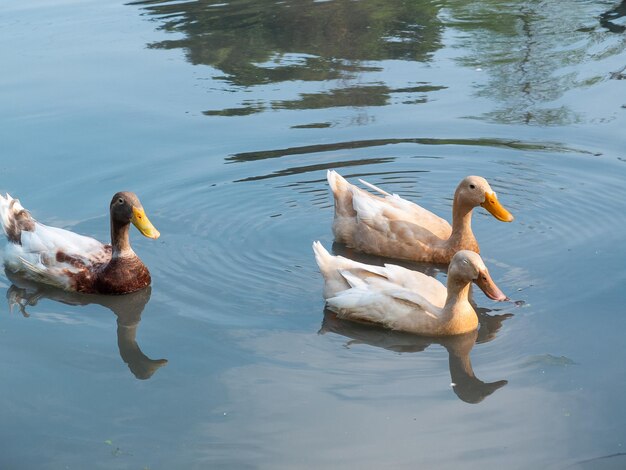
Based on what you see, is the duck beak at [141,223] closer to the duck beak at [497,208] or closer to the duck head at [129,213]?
the duck head at [129,213]

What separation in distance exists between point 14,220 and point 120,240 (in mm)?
1047

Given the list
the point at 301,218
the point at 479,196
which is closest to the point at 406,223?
the point at 479,196

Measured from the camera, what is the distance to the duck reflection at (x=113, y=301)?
7.55 metres

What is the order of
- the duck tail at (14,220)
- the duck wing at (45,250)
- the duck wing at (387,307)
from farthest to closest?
the duck tail at (14,220)
the duck wing at (45,250)
the duck wing at (387,307)

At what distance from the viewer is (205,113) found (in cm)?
1198

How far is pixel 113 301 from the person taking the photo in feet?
27.3

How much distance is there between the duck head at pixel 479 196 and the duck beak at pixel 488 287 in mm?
1381

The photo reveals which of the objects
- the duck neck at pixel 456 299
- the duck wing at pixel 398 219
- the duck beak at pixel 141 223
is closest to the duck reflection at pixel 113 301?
the duck beak at pixel 141 223

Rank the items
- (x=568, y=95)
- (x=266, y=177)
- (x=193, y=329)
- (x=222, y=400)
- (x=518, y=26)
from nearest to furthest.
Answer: (x=222, y=400) < (x=193, y=329) < (x=266, y=177) < (x=568, y=95) < (x=518, y=26)

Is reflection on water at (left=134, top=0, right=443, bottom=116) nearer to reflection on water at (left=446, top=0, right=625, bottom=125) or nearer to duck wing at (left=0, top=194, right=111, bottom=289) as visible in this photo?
reflection on water at (left=446, top=0, right=625, bottom=125)

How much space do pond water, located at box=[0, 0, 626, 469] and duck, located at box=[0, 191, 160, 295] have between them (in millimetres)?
151

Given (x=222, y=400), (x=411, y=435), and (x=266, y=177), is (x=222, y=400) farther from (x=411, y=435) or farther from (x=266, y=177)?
(x=266, y=177)

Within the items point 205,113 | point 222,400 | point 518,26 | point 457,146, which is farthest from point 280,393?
point 518,26

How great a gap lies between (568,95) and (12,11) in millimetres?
9099
